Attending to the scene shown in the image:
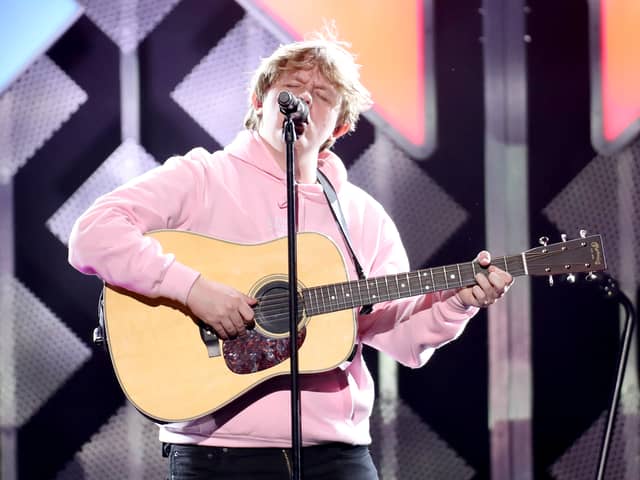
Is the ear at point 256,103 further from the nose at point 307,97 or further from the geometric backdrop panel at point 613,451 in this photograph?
the geometric backdrop panel at point 613,451

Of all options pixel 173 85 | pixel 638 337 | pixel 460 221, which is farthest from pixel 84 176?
pixel 638 337

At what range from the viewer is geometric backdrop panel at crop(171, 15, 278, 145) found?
3189mm

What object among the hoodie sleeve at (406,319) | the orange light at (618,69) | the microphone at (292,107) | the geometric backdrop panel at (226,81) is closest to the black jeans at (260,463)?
the hoodie sleeve at (406,319)

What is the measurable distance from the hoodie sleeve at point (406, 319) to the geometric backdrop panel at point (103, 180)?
1108mm

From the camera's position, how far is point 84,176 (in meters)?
3.15

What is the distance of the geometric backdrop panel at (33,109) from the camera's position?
315cm

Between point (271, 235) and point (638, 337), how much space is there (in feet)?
5.62

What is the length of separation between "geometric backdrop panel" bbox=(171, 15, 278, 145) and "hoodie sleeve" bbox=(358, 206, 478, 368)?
93cm

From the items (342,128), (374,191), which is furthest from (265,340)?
(374,191)

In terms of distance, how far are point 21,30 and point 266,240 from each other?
158cm

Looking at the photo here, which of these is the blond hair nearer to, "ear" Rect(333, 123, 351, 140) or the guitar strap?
"ear" Rect(333, 123, 351, 140)

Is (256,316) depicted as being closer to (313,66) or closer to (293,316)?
(293,316)

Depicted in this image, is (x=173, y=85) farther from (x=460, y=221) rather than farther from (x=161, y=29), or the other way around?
(x=460, y=221)

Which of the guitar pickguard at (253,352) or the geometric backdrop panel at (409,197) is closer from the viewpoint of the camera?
the guitar pickguard at (253,352)
